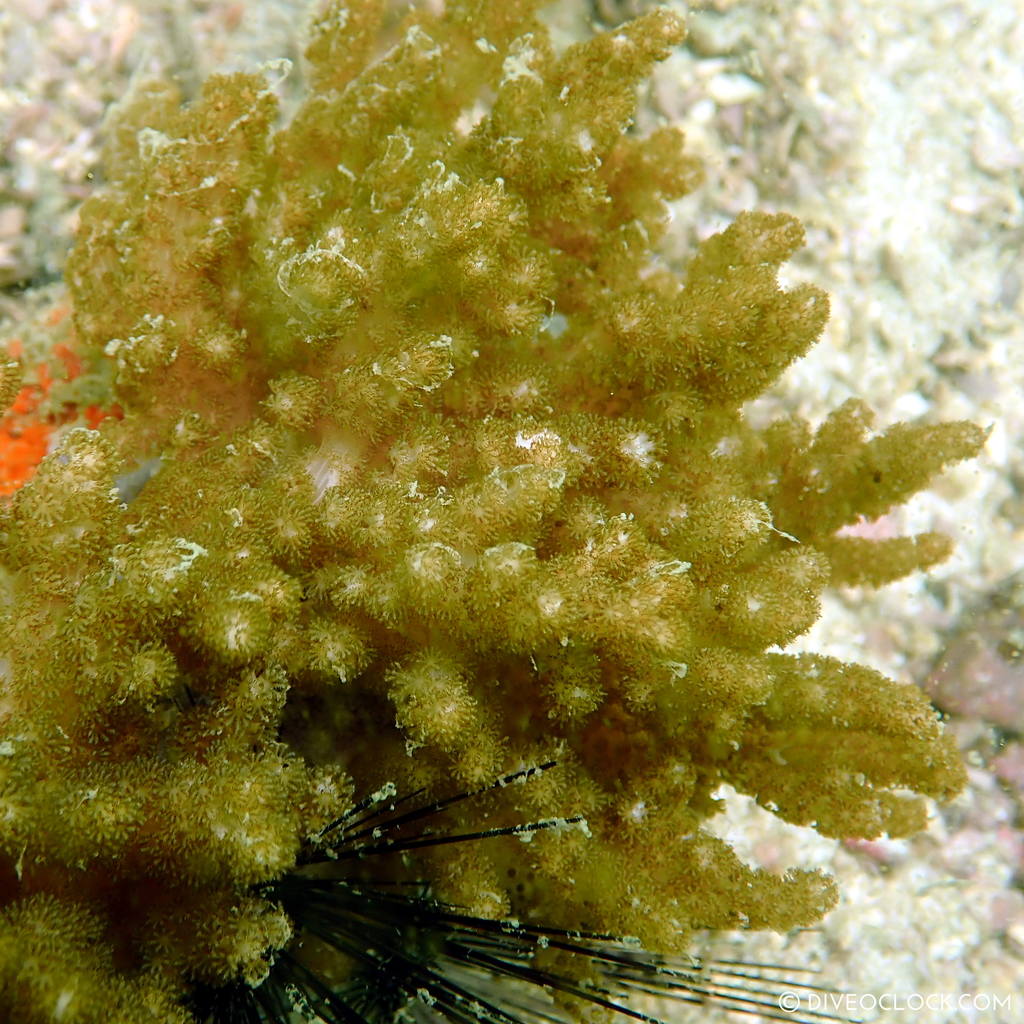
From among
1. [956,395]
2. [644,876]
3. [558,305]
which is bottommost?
[956,395]

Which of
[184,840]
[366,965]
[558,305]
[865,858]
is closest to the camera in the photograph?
[184,840]

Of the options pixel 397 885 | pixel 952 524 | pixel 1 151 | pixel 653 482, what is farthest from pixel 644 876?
pixel 1 151

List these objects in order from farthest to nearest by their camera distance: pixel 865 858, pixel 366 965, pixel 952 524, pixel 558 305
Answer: pixel 952 524 → pixel 865 858 → pixel 558 305 → pixel 366 965

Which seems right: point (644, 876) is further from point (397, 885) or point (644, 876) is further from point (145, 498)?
point (145, 498)

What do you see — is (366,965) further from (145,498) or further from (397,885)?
(145,498)

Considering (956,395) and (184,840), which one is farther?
(956,395)

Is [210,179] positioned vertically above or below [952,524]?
above

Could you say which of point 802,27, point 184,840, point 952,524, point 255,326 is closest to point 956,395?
point 952,524
